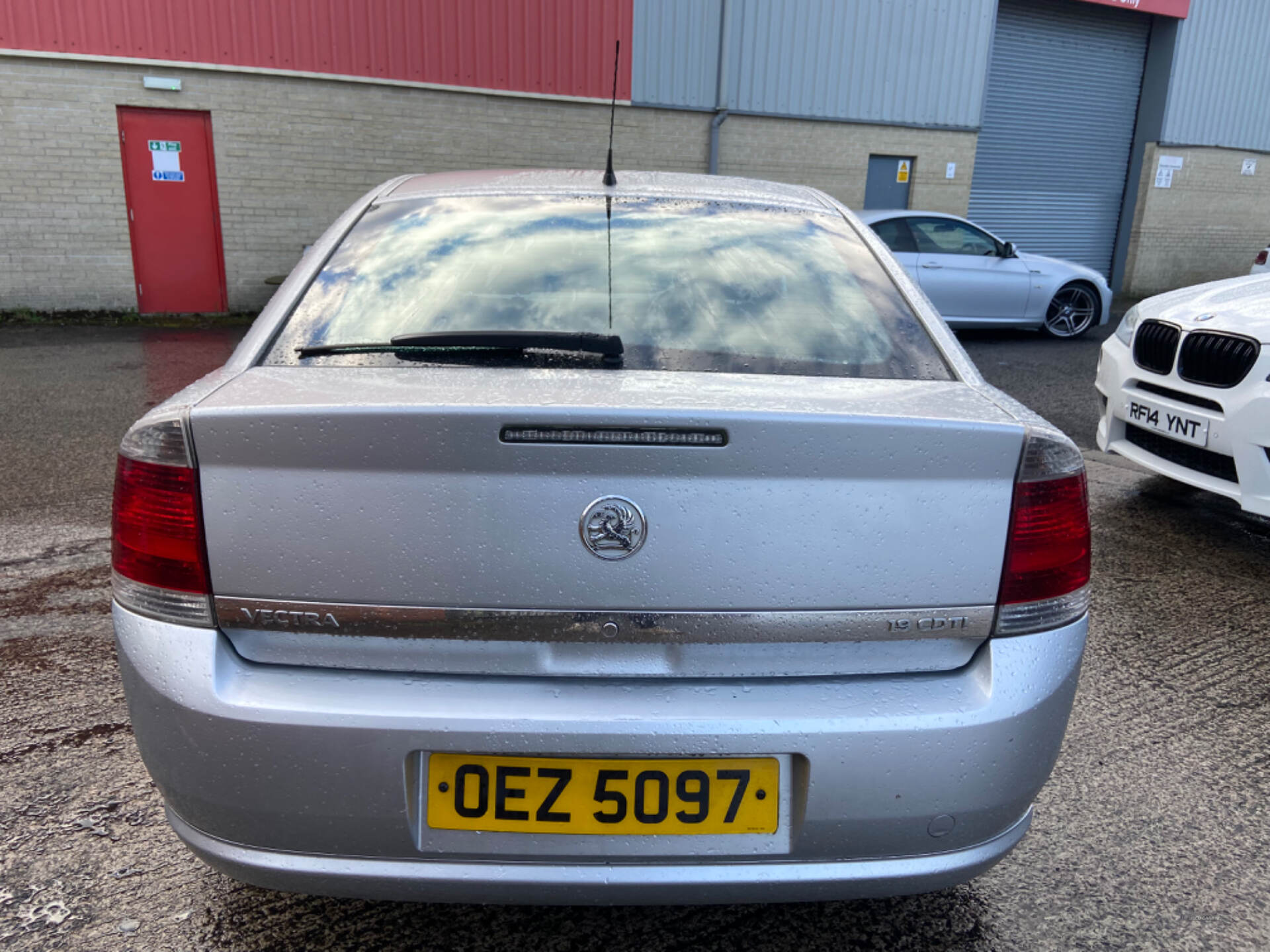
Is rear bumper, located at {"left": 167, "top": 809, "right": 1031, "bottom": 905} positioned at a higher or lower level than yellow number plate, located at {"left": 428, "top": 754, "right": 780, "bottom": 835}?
lower

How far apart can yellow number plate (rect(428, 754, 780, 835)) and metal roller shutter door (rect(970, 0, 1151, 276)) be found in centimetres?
1590

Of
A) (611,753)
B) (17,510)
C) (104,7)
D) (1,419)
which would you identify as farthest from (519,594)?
(104,7)

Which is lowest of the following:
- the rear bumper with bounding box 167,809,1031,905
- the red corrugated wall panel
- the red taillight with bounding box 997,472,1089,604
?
the rear bumper with bounding box 167,809,1031,905

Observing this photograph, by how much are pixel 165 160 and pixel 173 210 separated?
56cm

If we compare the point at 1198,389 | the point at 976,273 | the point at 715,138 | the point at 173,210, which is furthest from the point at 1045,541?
the point at 715,138

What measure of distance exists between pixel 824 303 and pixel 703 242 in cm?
34

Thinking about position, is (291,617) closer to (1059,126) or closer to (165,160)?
(165,160)

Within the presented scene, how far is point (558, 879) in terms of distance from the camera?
1.49 m

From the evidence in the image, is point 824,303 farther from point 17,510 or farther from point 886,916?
point 17,510

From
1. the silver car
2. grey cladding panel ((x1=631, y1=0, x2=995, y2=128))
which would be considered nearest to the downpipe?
grey cladding panel ((x1=631, y1=0, x2=995, y2=128))

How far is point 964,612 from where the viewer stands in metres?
1.56

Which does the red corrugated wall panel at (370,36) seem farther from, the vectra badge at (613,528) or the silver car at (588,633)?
the vectra badge at (613,528)

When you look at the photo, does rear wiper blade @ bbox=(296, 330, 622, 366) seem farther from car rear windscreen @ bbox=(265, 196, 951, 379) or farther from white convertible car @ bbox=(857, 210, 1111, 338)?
white convertible car @ bbox=(857, 210, 1111, 338)

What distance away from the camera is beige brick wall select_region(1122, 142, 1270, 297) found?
1691 cm
